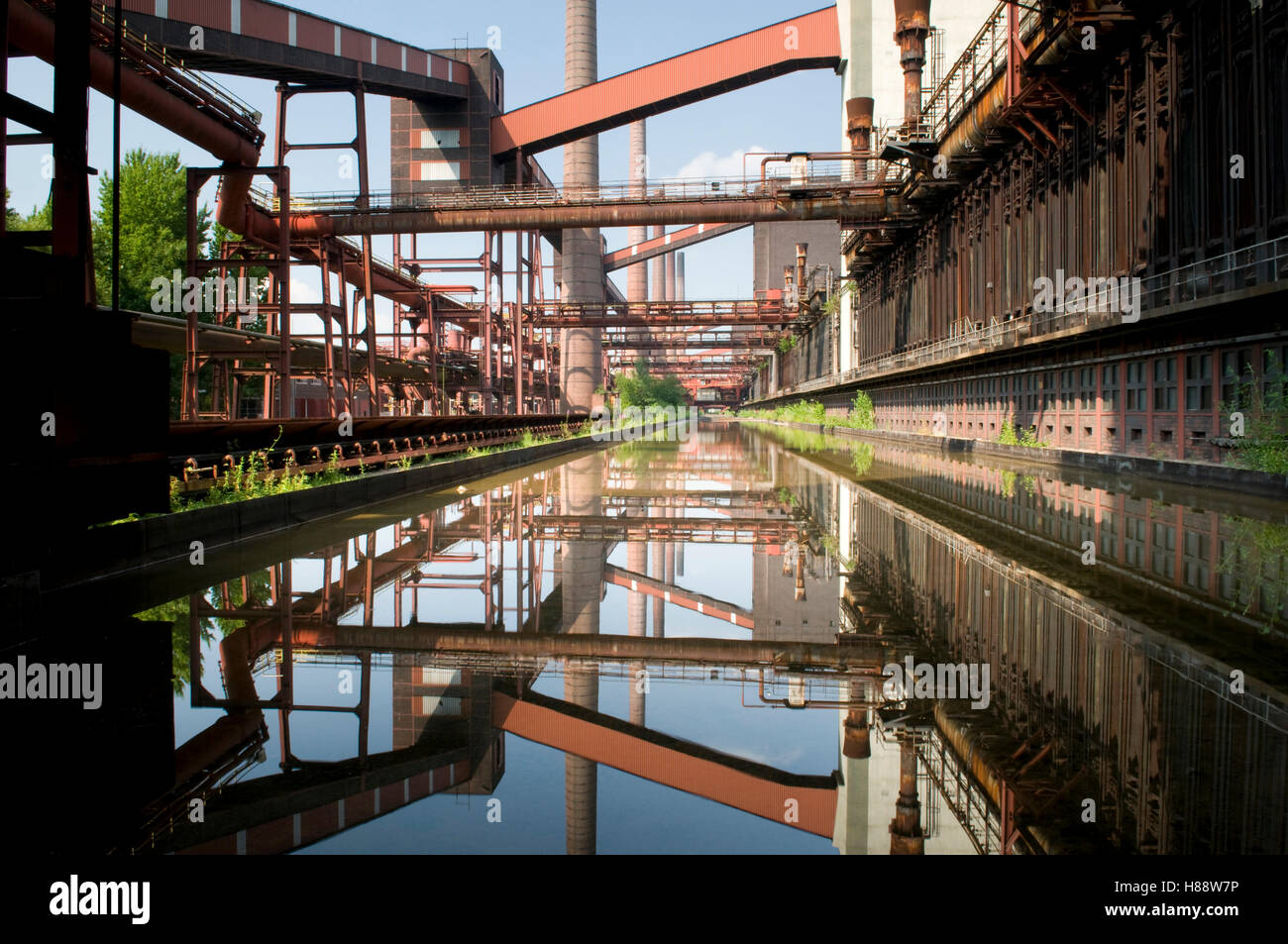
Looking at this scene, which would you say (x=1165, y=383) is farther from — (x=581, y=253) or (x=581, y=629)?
(x=581, y=253)

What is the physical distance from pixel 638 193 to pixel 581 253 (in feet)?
102

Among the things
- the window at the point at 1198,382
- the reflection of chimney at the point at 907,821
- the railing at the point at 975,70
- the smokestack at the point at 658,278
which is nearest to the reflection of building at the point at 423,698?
the reflection of chimney at the point at 907,821

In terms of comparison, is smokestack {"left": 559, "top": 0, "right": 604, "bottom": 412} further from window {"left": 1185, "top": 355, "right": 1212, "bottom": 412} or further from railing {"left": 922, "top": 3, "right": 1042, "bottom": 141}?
window {"left": 1185, "top": 355, "right": 1212, "bottom": 412}

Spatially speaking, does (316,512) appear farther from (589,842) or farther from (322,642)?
(589,842)

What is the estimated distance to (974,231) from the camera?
31.6 meters

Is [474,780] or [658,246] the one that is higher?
[658,246]

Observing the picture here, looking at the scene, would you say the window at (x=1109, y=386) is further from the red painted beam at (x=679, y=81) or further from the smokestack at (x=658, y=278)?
the smokestack at (x=658, y=278)

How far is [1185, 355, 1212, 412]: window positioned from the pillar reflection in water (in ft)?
34.1

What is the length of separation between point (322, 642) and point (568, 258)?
5957 cm

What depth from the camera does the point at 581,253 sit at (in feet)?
209

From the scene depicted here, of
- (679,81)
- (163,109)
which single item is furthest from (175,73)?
(679,81)

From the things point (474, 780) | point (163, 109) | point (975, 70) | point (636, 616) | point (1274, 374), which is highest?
point (975, 70)

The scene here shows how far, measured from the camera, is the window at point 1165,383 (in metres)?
17.8
